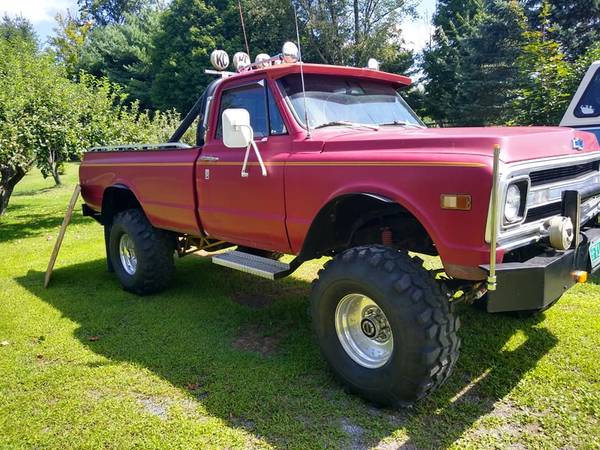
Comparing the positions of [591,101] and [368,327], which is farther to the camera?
[591,101]

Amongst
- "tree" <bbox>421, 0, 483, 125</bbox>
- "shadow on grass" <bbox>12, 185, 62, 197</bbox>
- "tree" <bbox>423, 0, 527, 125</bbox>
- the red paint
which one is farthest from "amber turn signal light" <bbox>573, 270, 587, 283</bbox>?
"tree" <bbox>421, 0, 483, 125</bbox>

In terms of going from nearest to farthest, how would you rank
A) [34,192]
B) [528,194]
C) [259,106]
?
[528,194] < [259,106] < [34,192]

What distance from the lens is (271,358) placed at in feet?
12.9

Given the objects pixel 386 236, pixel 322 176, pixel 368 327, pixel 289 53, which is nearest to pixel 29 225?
pixel 289 53

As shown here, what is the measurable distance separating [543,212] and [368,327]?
1.31 metres

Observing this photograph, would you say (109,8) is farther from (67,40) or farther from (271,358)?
(271,358)

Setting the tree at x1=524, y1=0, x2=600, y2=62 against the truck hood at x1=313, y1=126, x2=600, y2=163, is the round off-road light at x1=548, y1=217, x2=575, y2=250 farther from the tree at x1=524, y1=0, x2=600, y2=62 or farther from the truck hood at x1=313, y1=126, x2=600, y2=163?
the tree at x1=524, y1=0, x2=600, y2=62

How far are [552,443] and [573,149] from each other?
1887 millimetres

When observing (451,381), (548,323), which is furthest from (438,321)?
(548,323)

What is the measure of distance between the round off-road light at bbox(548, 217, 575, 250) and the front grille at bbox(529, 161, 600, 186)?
0.27 meters

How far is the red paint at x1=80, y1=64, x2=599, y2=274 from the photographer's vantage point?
2.72 m

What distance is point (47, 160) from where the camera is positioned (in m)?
9.54

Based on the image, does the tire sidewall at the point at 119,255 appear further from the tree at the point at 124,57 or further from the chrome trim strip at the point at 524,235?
the tree at the point at 124,57

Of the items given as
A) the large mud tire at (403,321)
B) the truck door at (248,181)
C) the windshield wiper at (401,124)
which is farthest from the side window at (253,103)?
the large mud tire at (403,321)
